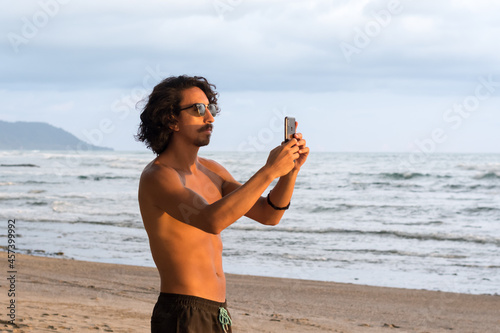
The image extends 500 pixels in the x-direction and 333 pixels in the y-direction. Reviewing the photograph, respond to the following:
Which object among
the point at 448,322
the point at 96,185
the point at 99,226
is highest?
the point at 96,185

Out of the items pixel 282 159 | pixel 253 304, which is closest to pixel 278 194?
pixel 282 159

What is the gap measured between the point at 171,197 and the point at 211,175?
18.4 inches

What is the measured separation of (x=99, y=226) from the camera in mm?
17281

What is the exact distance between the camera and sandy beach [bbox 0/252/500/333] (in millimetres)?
6617

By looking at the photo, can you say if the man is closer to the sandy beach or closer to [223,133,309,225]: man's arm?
[223,133,309,225]: man's arm

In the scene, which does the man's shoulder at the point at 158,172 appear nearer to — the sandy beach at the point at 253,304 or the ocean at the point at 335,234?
the sandy beach at the point at 253,304

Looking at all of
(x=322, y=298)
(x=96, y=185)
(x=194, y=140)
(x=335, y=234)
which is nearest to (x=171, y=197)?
(x=194, y=140)

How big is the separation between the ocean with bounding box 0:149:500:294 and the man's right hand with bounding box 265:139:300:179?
8.27m

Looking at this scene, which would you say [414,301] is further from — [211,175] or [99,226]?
[99,226]

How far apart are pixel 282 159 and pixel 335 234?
47.3ft

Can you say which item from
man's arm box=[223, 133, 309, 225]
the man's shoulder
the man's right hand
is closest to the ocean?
man's arm box=[223, 133, 309, 225]

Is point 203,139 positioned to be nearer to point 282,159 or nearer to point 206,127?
point 206,127

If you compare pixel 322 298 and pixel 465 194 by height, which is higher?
pixel 465 194

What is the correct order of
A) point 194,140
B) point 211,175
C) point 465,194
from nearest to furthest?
1. point 194,140
2. point 211,175
3. point 465,194
